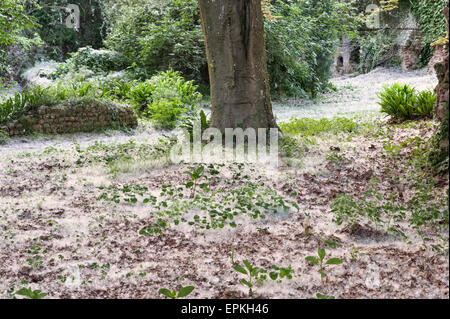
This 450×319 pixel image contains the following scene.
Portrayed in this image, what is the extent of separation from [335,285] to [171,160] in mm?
3713

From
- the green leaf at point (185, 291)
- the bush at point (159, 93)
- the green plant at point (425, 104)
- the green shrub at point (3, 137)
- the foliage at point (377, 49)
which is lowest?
the green leaf at point (185, 291)

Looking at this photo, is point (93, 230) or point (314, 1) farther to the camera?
point (314, 1)

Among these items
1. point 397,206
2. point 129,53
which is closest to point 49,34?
point 129,53

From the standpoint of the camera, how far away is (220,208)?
4.07 m

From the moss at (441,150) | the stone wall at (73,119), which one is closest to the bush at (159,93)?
the stone wall at (73,119)

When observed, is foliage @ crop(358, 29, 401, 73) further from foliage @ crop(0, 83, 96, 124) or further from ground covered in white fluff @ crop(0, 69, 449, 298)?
foliage @ crop(0, 83, 96, 124)

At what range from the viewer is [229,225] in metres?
3.83

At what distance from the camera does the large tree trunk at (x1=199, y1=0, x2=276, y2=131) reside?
6312mm

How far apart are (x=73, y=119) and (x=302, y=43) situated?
9.27 metres

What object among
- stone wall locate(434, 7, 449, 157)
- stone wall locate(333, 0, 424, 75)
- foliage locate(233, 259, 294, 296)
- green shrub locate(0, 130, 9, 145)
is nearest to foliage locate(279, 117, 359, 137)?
stone wall locate(434, 7, 449, 157)

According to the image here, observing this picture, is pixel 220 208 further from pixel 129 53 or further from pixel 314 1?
pixel 314 1

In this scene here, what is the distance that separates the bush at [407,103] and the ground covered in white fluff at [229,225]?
1.04 metres

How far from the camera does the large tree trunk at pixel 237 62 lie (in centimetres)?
631

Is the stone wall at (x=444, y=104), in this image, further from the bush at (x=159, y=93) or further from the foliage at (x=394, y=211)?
the bush at (x=159, y=93)
